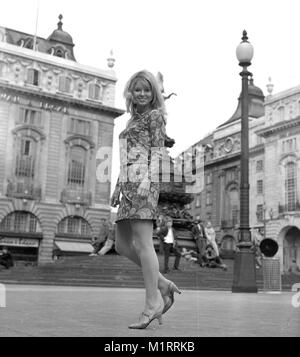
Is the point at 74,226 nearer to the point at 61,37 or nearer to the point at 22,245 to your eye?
the point at 22,245

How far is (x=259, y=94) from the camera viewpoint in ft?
241

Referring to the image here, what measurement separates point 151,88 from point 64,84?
46.0 metres

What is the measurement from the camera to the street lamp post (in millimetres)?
13664

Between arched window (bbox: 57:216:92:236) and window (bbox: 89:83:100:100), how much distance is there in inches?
458

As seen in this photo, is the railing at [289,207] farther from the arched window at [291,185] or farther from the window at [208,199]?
the window at [208,199]

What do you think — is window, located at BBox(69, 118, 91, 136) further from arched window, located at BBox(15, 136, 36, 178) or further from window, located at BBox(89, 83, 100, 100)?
arched window, located at BBox(15, 136, 36, 178)

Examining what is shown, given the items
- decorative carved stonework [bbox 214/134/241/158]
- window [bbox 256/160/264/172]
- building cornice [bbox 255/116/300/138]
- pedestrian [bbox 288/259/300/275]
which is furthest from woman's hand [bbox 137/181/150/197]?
decorative carved stonework [bbox 214/134/241/158]

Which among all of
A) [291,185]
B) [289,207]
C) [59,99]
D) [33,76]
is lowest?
[289,207]

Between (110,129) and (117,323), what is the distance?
158 ft

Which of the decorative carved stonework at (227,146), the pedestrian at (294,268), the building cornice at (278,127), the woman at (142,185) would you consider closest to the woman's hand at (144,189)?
the woman at (142,185)

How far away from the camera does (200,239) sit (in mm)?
26062

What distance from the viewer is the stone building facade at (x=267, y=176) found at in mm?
53250

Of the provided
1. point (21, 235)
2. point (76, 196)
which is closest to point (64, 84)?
point (76, 196)

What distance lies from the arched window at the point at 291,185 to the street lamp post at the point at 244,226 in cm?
3977
